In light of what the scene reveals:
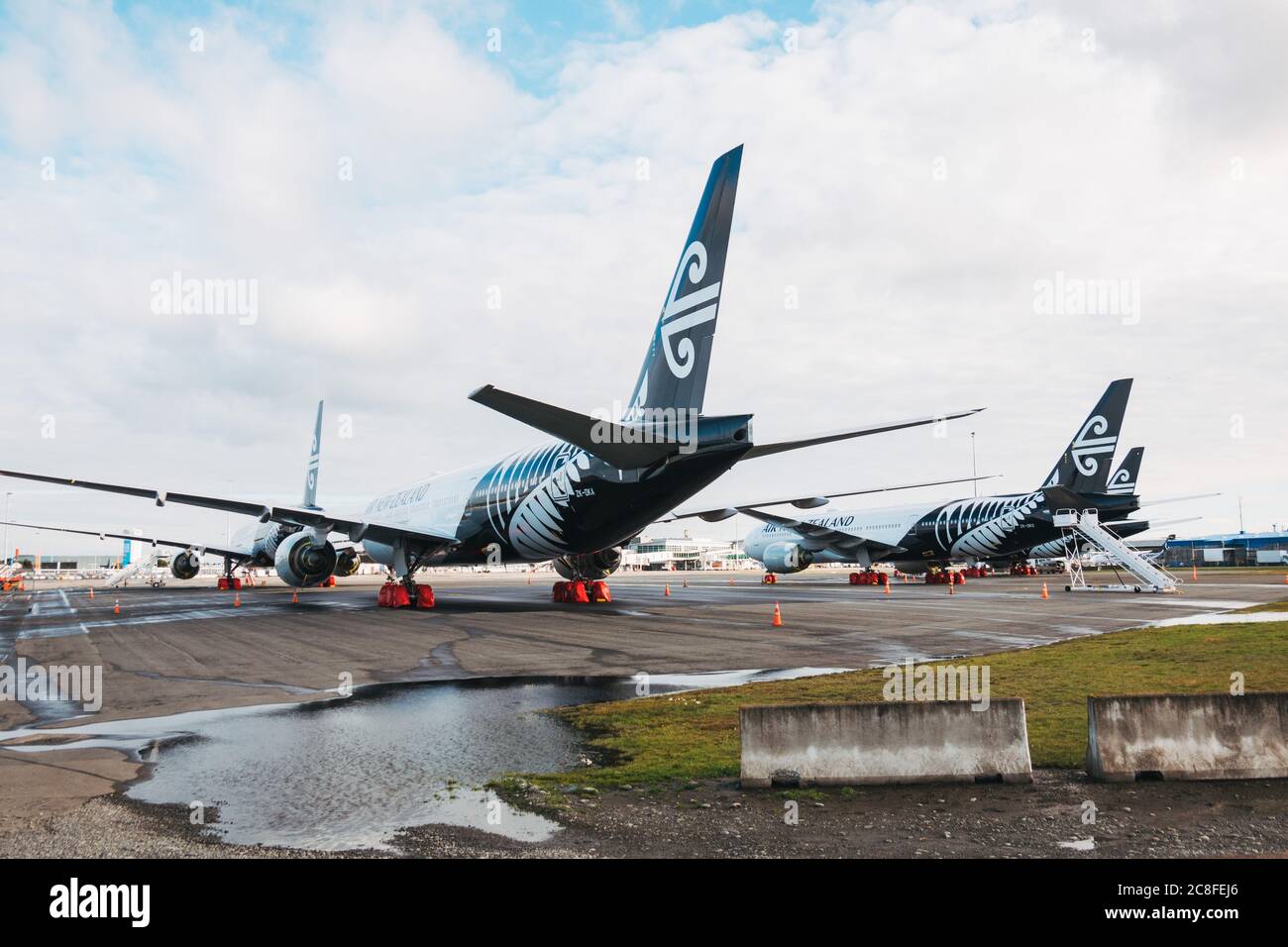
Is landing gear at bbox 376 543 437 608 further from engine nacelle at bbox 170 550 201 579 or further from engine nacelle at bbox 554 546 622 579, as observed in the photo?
engine nacelle at bbox 170 550 201 579

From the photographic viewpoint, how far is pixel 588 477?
2158 cm

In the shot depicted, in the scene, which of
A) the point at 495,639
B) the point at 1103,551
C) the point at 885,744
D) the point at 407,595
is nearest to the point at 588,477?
the point at 495,639

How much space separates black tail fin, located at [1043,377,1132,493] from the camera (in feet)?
127

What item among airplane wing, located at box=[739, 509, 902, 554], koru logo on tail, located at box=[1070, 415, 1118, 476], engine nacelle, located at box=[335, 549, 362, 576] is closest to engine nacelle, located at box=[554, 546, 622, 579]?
engine nacelle, located at box=[335, 549, 362, 576]

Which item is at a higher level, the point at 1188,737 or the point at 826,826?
the point at 1188,737

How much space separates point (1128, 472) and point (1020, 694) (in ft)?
150

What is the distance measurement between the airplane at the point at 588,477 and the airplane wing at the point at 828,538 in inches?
843

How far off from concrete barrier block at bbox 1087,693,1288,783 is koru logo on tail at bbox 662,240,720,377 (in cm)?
1433

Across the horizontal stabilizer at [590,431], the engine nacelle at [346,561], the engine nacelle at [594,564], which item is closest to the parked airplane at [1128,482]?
the engine nacelle at [594,564]

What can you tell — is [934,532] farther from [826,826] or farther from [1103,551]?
[826,826]

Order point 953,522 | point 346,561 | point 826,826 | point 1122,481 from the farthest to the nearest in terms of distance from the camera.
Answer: point 1122,481
point 953,522
point 346,561
point 826,826

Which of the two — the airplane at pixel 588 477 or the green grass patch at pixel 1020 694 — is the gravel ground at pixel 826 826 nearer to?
the green grass patch at pixel 1020 694
